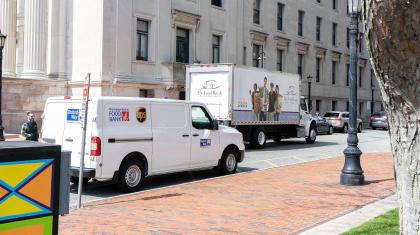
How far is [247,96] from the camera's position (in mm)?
22547

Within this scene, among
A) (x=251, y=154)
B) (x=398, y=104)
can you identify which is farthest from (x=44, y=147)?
(x=251, y=154)

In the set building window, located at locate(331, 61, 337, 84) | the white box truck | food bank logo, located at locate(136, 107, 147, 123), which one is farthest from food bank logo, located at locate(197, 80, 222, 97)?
building window, located at locate(331, 61, 337, 84)

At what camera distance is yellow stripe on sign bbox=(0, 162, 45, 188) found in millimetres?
3561

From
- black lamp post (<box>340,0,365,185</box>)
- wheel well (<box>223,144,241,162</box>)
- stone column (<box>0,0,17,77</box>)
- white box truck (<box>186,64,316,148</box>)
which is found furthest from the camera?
stone column (<box>0,0,17,77</box>)

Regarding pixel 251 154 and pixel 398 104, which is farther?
pixel 251 154

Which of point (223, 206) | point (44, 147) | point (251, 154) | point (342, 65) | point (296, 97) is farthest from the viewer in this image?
point (342, 65)

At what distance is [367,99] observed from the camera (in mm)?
Answer: 59906

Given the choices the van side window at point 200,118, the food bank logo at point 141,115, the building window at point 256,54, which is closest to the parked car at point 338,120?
the building window at point 256,54

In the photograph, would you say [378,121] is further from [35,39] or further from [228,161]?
[228,161]

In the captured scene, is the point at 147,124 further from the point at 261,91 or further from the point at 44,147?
the point at 261,91

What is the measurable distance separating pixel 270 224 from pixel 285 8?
3840 cm

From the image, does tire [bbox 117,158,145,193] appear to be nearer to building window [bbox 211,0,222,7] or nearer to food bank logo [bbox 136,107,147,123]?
food bank logo [bbox 136,107,147,123]

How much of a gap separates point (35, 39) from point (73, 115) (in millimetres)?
18881

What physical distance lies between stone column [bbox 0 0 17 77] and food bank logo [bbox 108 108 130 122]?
20.0 meters
